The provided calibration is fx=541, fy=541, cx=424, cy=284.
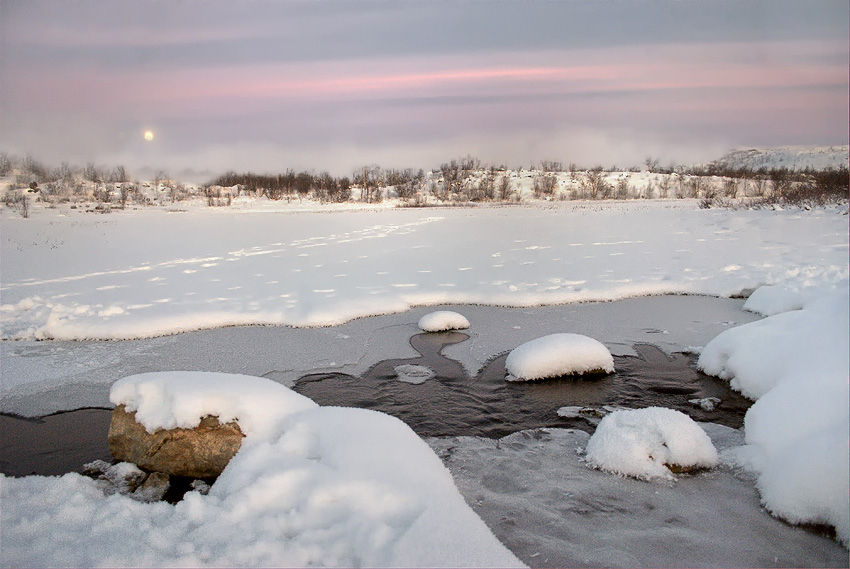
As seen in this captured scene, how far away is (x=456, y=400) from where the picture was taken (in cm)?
600

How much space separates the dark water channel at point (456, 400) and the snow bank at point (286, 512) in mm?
1246

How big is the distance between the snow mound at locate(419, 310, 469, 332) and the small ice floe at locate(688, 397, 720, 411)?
3.73 meters

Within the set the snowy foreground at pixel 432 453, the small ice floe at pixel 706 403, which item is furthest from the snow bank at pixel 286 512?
the small ice floe at pixel 706 403

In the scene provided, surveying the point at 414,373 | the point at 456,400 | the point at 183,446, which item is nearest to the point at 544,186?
the point at 414,373

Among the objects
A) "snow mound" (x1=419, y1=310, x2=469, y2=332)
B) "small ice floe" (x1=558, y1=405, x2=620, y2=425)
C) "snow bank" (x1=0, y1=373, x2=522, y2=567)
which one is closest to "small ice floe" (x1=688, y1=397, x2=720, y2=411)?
"small ice floe" (x1=558, y1=405, x2=620, y2=425)

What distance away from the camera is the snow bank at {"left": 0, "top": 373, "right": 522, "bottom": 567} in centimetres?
284

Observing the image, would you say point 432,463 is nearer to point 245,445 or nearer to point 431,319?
point 245,445

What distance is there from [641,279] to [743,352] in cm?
579

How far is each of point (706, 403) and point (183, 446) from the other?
519 centimetres

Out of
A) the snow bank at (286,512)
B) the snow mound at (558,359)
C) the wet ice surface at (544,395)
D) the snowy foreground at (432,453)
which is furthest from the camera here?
the snow mound at (558,359)

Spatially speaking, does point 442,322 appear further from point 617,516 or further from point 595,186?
point 595,186

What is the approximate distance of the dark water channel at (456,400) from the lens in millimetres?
5023

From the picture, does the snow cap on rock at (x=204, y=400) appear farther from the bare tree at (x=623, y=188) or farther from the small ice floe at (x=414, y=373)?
the bare tree at (x=623, y=188)

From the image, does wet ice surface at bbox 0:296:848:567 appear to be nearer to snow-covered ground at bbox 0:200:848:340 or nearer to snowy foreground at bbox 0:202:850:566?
snowy foreground at bbox 0:202:850:566
